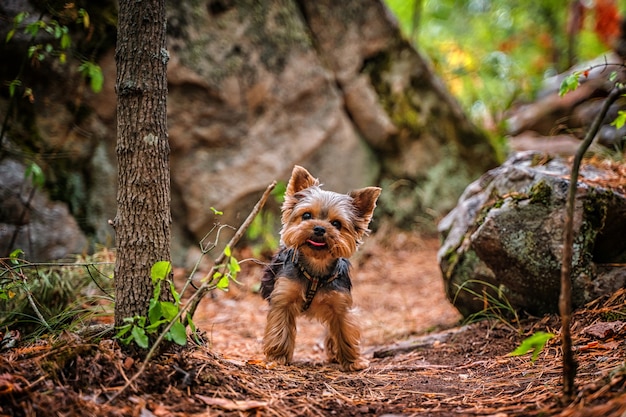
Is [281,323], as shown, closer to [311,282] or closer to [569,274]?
[311,282]

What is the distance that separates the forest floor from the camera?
250cm

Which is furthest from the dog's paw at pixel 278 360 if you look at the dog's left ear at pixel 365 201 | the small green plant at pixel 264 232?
the small green plant at pixel 264 232

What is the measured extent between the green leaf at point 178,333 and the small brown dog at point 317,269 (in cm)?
149

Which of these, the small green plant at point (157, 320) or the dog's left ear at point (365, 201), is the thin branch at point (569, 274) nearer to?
the small green plant at point (157, 320)

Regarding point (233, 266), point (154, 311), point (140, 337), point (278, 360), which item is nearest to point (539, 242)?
point (278, 360)

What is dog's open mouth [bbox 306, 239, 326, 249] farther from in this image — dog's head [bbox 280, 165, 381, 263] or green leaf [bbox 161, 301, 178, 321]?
green leaf [bbox 161, 301, 178, 321]

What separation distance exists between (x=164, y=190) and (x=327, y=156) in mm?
5920

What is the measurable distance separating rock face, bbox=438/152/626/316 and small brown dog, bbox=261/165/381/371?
1.24 meters

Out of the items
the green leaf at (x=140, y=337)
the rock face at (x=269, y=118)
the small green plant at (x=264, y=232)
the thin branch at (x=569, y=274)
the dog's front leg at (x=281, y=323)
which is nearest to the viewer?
the thin branch at (x=569, y=274)

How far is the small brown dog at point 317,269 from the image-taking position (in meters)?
4.25

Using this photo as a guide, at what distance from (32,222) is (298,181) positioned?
347cm

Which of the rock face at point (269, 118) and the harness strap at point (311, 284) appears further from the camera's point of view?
the rock face at point (269, 118)

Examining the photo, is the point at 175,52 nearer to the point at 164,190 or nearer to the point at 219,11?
the point at 219,11

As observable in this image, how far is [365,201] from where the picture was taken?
454cm
